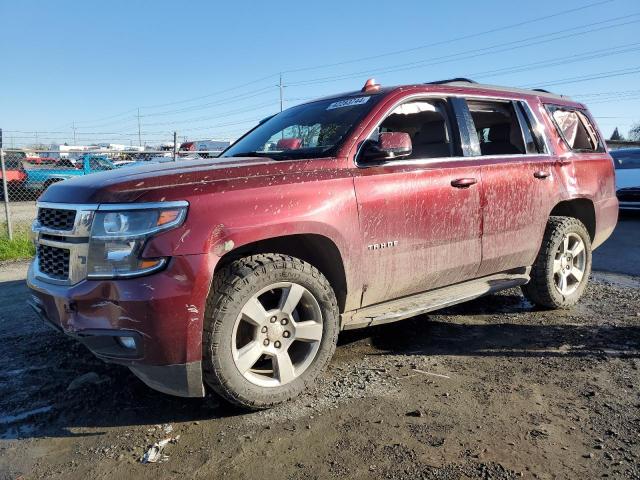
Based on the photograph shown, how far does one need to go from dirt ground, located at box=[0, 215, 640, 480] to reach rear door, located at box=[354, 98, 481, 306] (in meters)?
0.62

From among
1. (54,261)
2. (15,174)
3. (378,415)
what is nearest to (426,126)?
(378,415)

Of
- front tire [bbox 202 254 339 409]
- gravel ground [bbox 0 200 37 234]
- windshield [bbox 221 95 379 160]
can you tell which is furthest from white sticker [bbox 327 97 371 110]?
gravel ground [bbox 0 200 37 234]

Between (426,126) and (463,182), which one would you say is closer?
(463,182)

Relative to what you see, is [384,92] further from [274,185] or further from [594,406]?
[594,406]

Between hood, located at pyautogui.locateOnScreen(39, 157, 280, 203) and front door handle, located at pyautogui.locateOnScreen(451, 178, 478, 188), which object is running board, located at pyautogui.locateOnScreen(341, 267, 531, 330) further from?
hood, located at pyautogui.locateOnScreen(39, 157, 280, 203)

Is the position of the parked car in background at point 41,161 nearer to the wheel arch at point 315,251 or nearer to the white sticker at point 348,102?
the white sticker at point 348,102

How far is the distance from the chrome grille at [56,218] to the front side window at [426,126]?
227 centimetres

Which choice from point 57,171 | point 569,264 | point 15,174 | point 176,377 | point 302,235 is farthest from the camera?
point 57,171

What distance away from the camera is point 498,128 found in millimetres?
4812

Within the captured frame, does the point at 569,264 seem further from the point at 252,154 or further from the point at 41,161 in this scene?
the point at 41,161

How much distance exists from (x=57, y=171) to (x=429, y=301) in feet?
58.6

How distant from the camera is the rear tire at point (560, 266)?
4707 millimetres

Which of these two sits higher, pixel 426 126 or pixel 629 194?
pixel 426 126

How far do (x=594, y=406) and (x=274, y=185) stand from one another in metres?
2.29
